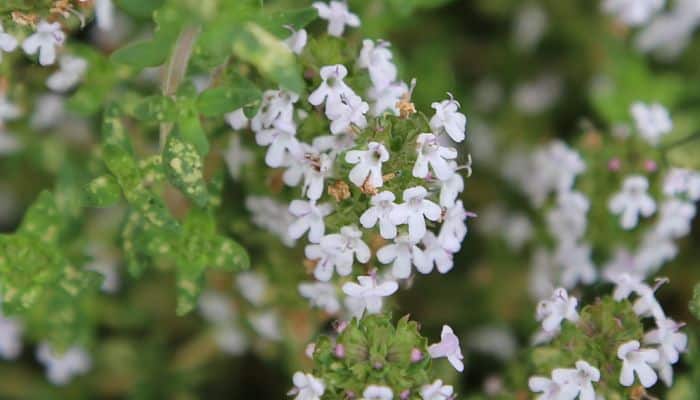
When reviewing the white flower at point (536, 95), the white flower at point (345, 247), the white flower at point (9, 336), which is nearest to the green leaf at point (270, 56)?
the white flower at point (345, 247)

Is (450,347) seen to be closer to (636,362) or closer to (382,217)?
(382,217)

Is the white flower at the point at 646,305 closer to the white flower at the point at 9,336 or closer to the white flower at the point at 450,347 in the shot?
the white flower at the point at 450,347

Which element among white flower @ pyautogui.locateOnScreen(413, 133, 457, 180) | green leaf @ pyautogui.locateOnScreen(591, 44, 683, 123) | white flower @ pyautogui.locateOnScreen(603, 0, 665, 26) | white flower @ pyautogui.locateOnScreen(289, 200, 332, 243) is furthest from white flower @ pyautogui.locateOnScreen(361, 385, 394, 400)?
white flower @ pyautogui.locateOnScreen(603, 0, 665, 26)

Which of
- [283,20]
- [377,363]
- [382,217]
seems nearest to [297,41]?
[283,20]

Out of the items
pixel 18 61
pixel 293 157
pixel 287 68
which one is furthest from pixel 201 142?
pixel 18 61

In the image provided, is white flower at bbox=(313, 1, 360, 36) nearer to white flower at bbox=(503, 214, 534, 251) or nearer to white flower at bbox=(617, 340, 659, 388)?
white flower at bbox=(617, 340, 659, 388)

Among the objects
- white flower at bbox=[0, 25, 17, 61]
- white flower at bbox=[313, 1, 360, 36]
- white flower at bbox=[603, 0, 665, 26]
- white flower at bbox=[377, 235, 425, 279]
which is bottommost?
white flower at bbox=[377, 235, 425, 279]
